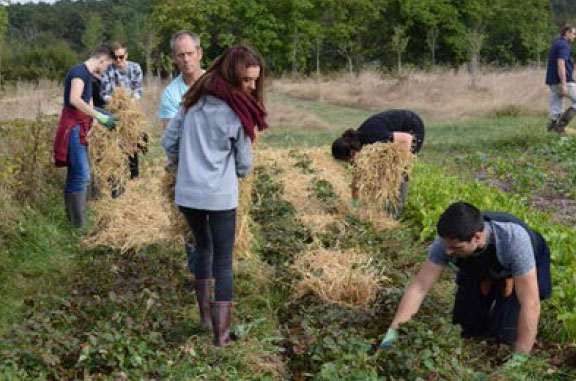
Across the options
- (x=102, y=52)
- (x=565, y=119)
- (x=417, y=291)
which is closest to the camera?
(x=417, y=291)

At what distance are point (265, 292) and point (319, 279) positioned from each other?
440mm

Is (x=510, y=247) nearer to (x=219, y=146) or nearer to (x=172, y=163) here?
(x=219, y=146)

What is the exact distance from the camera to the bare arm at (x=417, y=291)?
12.4 ft

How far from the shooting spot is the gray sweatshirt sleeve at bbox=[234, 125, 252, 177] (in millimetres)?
3785

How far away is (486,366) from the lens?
3.62 meters

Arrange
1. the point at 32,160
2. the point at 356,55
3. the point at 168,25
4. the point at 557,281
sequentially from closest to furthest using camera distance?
the point at 557,281, the point at 32,160, the point at 168,25, the point at 356,55

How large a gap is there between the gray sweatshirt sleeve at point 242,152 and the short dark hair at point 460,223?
3.57 ft

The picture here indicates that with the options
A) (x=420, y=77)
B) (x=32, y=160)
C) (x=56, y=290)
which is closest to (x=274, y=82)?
(x=420, y=77)

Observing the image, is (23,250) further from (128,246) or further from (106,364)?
(106,364)

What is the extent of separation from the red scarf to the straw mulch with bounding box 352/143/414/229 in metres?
2.71

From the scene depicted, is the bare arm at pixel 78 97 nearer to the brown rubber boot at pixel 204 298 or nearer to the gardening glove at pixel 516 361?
the brown rubber boot at pixel 204 298

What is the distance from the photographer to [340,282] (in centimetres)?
456

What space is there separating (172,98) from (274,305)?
1.57m

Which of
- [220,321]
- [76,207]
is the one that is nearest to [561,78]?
[76,207]
